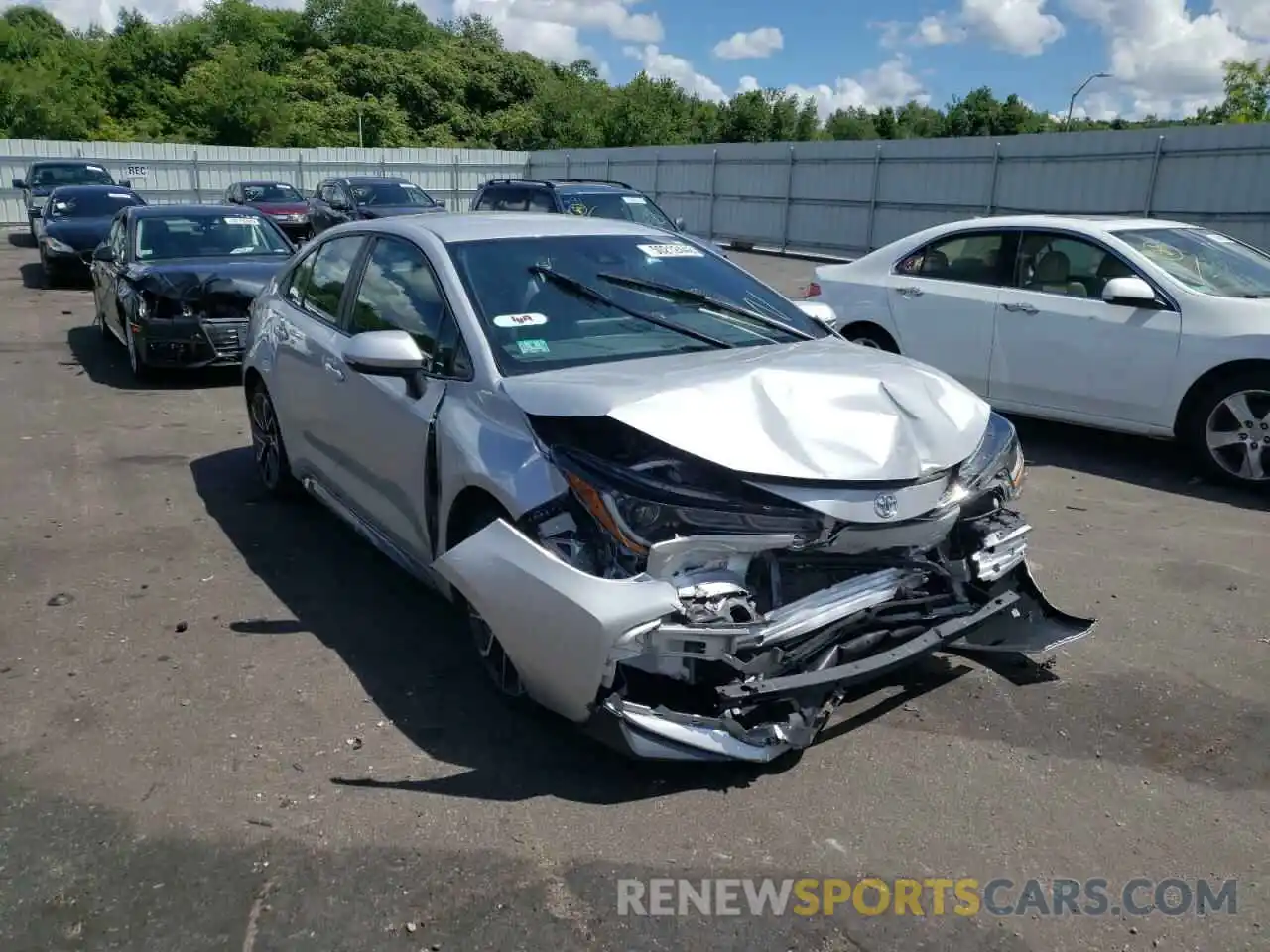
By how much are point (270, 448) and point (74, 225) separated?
13319 mm

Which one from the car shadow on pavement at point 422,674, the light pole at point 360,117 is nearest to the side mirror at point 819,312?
the car shadow on pavement at point 422,674

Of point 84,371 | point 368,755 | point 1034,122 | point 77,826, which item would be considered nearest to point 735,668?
point 368,755

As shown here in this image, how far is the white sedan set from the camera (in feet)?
21.9

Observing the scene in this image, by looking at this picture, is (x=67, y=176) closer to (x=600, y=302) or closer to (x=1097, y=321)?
(x=1097, y=321)

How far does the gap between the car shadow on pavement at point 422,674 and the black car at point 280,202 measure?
18.1m

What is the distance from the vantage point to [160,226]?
10.9 metres

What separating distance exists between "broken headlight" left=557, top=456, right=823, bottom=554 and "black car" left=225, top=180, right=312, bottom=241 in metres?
Result: 21.1

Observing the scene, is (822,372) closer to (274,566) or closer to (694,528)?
(694,528)

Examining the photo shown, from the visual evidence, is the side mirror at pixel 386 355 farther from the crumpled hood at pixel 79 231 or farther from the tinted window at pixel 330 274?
the crumpled hood at pixel 79 231

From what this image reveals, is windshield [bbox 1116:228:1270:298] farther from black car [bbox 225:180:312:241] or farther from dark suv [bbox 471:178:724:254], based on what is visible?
black car [bbox 225:180:312:241]

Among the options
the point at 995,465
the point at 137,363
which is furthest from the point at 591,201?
the point at 995,465

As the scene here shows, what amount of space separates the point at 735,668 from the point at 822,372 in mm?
1174

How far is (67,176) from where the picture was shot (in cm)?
2352

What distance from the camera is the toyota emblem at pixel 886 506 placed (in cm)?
340
